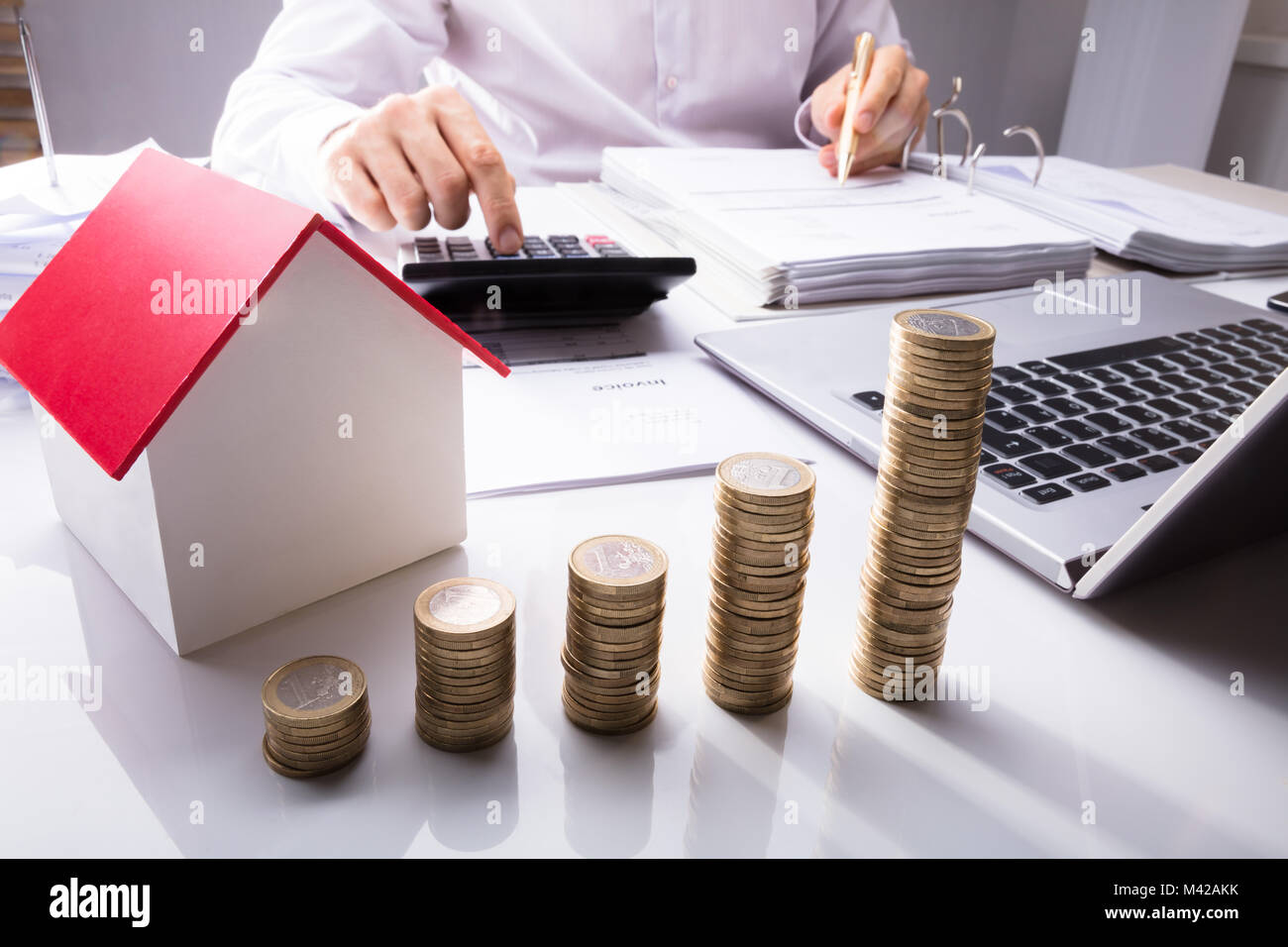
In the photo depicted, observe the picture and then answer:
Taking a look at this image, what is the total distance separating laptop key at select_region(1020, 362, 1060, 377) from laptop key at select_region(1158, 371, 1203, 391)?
0.23ft

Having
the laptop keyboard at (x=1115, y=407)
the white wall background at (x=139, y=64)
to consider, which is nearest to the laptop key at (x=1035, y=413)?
the laptop keyboard at (x=1115, y=407)

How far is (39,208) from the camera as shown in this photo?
0.71 meters

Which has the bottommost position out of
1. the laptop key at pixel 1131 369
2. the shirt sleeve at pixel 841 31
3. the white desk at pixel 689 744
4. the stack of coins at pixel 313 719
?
the white desk at pixel 689 744

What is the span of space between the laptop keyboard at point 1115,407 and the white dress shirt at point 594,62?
2.40 ft

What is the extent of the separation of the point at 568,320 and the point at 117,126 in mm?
1748

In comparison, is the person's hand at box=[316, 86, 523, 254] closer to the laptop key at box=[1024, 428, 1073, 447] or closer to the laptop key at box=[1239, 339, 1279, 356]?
the laptop key at box=[1024, 428, 1073, 447]

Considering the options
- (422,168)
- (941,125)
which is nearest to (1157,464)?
(422,168)

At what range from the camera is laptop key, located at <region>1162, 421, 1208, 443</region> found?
0.54 m

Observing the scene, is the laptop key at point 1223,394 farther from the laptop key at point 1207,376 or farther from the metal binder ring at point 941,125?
the metal binder ring at point 941,125

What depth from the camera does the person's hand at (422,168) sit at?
0.76 meters

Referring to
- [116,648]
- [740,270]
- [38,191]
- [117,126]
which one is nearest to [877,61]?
[740,270]

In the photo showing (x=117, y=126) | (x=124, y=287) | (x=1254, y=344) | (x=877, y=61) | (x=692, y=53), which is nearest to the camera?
(x=124, y=287)
